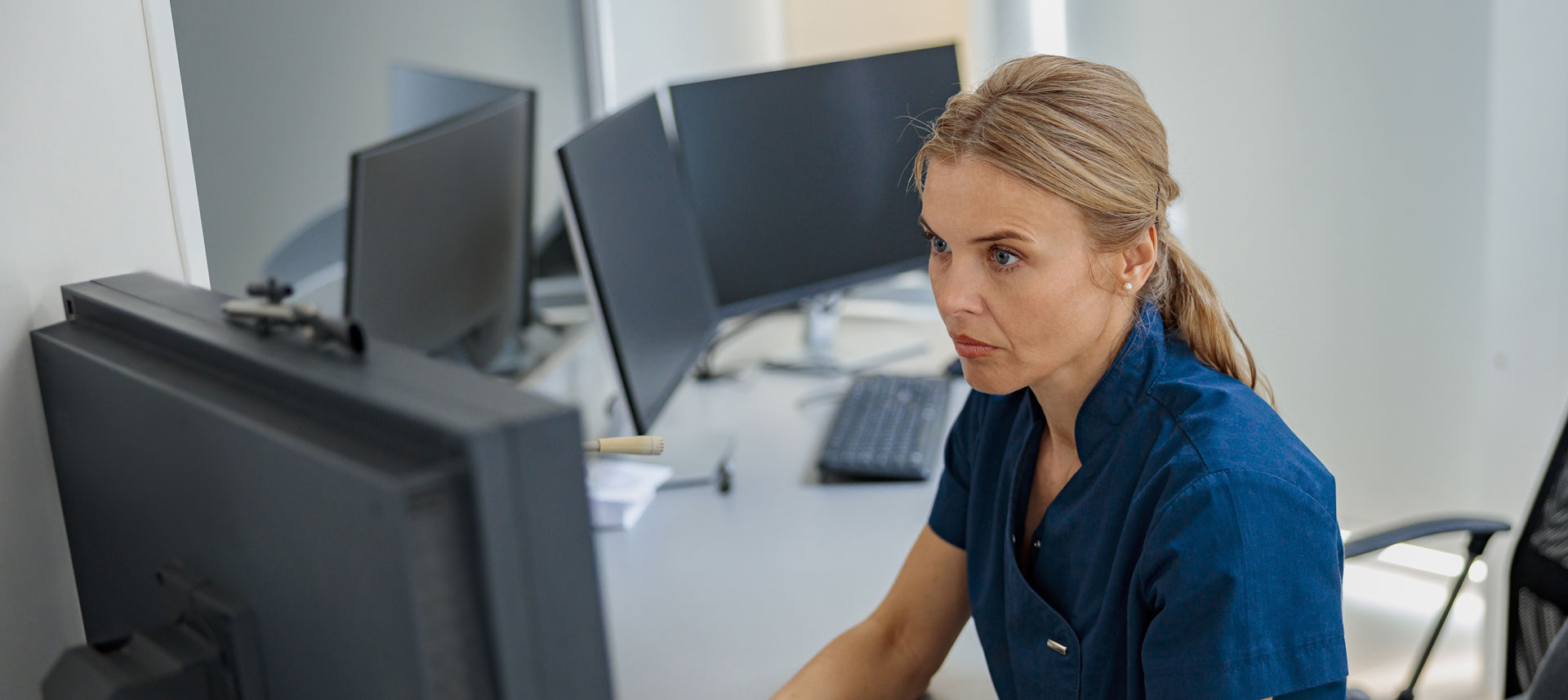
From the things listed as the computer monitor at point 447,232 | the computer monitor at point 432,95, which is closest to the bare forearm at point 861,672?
the computer monitor at point 447,232

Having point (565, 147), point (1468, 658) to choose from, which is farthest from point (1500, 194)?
point (565, 147)

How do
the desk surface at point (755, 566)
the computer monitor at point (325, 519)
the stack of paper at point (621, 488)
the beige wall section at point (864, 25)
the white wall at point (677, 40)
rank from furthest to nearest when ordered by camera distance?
the beige wall section at point (864, 25), the white wall at point (677, 40), the stack of paper at point (621, 488), the desk surface at point (755, 566), the computer monitor at point (325, 519)

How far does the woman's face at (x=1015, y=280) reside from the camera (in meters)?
0.94

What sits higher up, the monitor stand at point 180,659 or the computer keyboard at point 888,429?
the monitor stand at point 180,659

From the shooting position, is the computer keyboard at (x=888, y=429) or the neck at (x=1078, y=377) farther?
the computer keyboard at (x=888, y=429)

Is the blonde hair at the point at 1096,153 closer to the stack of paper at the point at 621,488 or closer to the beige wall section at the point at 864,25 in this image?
the stack of paper at the point at 621,488

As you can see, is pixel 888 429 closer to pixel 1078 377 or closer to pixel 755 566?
pixel 755 566

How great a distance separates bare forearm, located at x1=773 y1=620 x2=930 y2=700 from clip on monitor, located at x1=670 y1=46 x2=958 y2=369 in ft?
2.46

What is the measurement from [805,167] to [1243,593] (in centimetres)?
111

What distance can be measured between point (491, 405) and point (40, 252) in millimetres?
523

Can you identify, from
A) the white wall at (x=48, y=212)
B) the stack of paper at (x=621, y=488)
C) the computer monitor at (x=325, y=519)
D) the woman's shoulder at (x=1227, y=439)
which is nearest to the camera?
the computer monitor at (x=325, y=519)

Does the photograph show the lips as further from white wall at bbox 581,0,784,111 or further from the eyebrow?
white wall at bbox 581,0,784,111

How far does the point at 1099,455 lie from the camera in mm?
973

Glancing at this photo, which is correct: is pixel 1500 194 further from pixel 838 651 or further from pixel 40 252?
pixel 40 252
